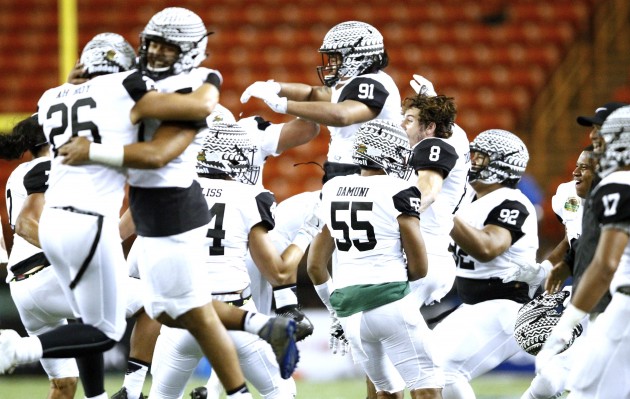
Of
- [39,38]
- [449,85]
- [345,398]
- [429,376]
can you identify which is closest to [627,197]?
[429,376]

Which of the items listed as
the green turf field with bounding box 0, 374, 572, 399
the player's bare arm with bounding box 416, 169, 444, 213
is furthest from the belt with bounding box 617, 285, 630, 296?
the green turf field with bounding box 0, 374, 572, 399

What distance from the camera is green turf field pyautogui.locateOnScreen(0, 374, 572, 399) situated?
808 centimetres

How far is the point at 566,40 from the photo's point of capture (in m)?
12.4

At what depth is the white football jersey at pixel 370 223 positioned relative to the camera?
4.91 meters

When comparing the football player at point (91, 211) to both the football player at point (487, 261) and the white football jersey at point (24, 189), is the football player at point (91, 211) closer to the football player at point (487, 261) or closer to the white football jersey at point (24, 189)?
the white football jersey at point (24, 189)

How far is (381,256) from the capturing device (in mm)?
4980

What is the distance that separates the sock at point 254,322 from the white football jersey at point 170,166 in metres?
0.64

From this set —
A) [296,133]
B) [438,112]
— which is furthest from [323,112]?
[296,133]

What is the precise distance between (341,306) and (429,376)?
527 millimetres

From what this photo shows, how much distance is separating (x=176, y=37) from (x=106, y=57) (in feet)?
1.39

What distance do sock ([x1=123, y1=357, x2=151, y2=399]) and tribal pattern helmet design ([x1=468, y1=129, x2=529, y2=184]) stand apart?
83.3 inches

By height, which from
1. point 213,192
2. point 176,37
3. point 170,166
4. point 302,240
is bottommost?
point 302,240

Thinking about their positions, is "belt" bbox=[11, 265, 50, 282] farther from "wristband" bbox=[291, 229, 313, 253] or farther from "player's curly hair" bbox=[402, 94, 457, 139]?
"player's curly hair" bbox=[402, 94, 457, 139]

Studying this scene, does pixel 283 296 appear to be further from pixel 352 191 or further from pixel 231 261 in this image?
pixel 352 191
